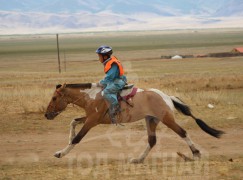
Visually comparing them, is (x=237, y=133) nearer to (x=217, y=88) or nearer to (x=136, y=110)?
(x=136, y=110)

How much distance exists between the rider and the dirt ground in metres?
1.10

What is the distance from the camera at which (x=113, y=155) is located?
435 inches

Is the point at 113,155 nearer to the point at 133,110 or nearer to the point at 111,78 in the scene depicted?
the point at 133,110

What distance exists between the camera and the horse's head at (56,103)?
10.5 metres

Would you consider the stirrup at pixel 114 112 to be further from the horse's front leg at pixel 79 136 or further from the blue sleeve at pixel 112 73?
the blue sleeve at pixel 112 73

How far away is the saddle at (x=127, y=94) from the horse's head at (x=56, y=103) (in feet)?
3.83

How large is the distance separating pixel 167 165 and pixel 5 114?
8513mm

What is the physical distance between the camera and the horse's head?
10.5m

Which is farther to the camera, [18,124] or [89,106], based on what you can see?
[18,124]

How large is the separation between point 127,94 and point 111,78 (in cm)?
47

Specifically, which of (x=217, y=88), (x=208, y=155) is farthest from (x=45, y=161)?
(x=217, y=88)

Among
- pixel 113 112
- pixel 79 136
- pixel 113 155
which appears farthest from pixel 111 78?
pixel 113 155

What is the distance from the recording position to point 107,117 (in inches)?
400

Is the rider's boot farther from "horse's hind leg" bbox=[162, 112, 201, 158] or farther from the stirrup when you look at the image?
"horse's hind leg" bbox=[162, 112, 201, 158]
